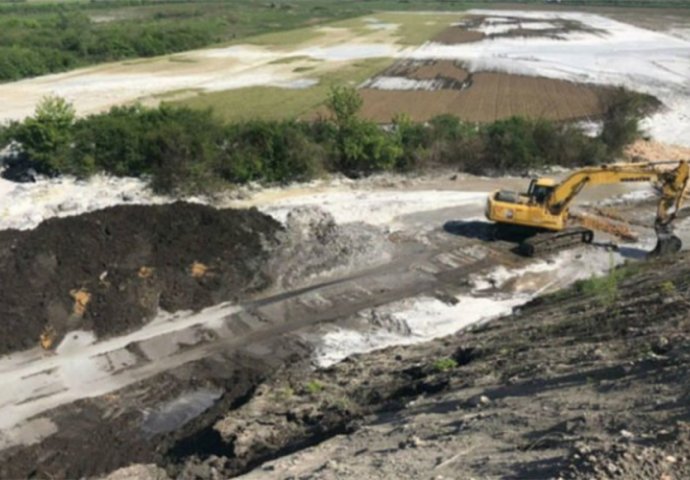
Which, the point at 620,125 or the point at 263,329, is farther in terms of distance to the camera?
the point at 620,125

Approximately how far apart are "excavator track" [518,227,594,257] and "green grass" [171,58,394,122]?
2214 cm

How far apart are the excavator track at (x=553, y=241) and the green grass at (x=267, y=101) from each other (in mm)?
22140

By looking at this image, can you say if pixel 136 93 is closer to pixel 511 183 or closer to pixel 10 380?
pixel 511 183

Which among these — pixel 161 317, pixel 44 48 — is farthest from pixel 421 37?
pixel 161 317

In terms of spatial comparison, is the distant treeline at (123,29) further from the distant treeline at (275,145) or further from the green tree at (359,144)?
the green tree at (359,144)

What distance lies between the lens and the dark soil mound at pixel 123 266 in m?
18.9

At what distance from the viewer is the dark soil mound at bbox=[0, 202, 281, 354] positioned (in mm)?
18891

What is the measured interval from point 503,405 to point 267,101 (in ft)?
129

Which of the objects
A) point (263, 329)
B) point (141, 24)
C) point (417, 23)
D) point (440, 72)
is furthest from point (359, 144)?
point (417, 23)

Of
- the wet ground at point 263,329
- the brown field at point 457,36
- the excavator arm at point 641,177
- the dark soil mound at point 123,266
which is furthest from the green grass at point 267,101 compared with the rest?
the brown field at point 457,36

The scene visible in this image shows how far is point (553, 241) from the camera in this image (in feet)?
77.4

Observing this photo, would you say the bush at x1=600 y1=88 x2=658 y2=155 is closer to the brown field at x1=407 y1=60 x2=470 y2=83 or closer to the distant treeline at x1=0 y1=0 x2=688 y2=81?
the brown field at x1=407 y1=60 x2=470 y2=83

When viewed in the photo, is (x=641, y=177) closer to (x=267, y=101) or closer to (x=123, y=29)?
(x=267, y=101)

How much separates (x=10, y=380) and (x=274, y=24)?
89.6m
